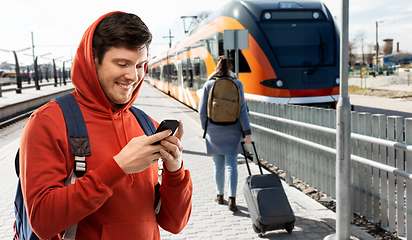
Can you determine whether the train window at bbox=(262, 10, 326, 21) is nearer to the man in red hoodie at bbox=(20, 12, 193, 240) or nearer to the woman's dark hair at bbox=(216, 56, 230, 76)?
the woman's dark hair at bbox=(216, 56, 230, 76)

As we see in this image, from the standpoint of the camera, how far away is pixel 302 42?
9102 millimetres

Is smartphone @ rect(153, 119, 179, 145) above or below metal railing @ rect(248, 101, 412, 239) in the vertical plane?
above

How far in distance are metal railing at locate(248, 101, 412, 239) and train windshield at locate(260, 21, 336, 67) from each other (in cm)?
325

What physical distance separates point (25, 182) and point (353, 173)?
3.78 metres

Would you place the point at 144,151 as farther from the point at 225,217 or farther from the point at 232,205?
the point at 232,205

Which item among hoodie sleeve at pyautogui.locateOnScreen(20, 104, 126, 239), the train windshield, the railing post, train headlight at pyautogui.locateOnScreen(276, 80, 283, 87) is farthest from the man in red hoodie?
the train windshield

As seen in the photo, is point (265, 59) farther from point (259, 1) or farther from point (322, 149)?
point (322, 149)

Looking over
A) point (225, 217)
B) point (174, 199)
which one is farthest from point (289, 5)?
point (174, 199)

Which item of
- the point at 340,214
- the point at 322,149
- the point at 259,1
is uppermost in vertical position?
the point at 259,1

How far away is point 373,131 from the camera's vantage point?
12.8 feet

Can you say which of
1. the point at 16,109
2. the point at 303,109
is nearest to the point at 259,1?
the point at 303,109

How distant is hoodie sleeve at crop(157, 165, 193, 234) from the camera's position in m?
1.50

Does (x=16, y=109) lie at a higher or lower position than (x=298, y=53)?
lower

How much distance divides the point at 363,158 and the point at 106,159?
3334 mm
